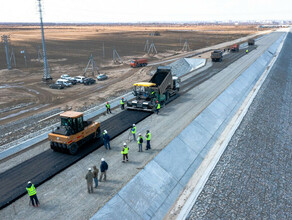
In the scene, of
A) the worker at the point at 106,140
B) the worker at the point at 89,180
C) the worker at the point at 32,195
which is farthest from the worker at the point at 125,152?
the worker at the point at 32,195

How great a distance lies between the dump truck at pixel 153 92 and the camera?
24.0 meters

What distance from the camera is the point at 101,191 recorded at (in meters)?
12.3

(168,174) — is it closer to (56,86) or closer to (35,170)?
(35,170)

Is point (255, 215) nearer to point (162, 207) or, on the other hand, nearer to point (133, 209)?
point (162, 207)

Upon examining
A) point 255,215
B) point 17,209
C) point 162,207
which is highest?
point 17,209

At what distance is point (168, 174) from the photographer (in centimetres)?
1472

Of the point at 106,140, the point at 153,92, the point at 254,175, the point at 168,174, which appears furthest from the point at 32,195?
the point at 153,92

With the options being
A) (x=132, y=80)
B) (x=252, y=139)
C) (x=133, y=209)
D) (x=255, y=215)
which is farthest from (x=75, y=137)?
(x=132, y=80)

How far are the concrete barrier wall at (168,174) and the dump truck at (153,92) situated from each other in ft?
15.5

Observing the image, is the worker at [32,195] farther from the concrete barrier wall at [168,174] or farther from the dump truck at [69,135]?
the dump truck at [69,135]

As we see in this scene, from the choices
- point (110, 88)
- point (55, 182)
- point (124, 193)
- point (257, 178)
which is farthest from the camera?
point (110, 88)

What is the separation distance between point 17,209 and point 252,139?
62.6ft

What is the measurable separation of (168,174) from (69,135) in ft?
22.5

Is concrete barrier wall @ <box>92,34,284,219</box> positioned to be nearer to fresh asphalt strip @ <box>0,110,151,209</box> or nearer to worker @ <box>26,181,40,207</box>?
worker @ <box>26,181,40,207</box>
